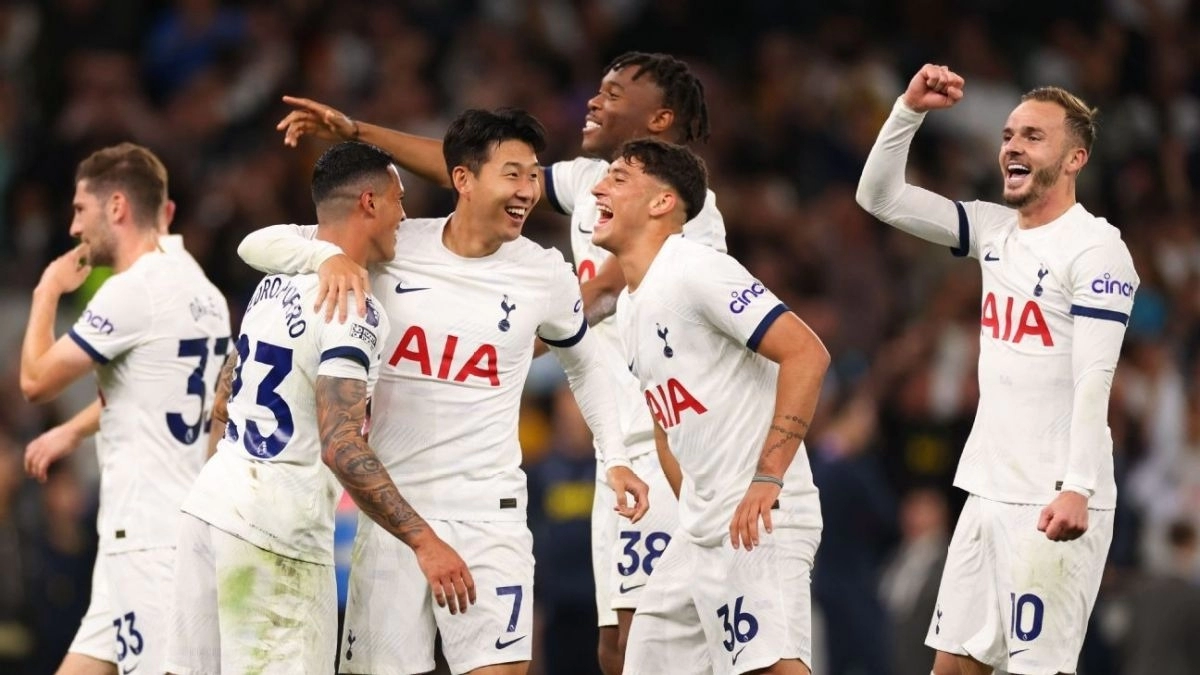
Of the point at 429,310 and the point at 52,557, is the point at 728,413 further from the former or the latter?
the point at 52,557

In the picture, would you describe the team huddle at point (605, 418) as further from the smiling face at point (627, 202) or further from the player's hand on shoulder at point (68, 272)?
the player's hand on shoulder at point (68, 272)

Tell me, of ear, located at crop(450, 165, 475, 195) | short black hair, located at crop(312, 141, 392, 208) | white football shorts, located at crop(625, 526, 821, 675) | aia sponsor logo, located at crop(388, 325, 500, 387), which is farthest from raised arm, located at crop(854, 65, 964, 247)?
short black hair, located at crop(312, 141, 392, 208)

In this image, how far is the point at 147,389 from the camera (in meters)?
9.46

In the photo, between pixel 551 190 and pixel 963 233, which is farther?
pixel 551 190

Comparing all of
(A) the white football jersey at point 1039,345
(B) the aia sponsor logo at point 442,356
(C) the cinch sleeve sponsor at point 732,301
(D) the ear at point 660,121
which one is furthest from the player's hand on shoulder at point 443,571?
(D) the ear at point 660,121

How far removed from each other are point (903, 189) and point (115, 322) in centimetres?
354

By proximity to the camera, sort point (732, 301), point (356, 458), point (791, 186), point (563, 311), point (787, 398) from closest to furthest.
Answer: point (356, 458), point (787, 398), point (732, 301), point (563, 311), point (791, 186)

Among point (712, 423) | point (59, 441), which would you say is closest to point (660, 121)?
point (712, 423)

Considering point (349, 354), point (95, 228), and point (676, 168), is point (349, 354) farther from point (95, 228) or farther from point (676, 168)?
point (95, 228)

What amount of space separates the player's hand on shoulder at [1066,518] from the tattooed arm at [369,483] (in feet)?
7.37

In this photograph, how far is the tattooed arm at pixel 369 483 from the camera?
25.8 feet

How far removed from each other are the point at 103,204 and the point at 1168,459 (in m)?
9.31

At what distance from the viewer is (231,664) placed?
813cm

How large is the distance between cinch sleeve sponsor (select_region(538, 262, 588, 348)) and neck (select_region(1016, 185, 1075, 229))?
75.1 inches
